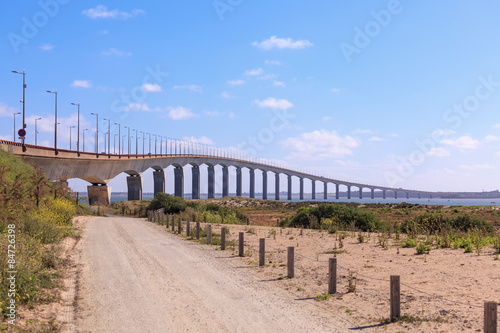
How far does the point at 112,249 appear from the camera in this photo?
1992 cm

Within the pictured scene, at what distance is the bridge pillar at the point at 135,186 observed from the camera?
94.0 metres

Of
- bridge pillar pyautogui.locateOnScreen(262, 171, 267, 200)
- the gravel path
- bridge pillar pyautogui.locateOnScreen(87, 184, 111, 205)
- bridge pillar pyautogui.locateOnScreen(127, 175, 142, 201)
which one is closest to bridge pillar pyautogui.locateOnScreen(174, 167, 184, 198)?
bridge pillar pyautogui.locateOnScreen(127, 175, 142, 201)

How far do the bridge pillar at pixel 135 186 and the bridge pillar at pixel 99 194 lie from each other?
14881mm

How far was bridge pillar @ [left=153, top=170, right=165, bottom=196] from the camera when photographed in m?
109

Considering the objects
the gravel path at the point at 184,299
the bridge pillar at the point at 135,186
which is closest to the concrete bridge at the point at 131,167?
the bridge pillar at the point at 135,186

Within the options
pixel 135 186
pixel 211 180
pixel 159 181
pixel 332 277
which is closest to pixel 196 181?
pixel 211 180

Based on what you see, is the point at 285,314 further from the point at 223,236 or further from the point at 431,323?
the point at 223,236

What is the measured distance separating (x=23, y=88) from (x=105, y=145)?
37.1 metres

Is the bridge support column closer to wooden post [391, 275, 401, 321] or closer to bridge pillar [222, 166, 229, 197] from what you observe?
bridge pillar [222, 166, 229, 197]

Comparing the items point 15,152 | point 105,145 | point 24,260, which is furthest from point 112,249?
point 105,145

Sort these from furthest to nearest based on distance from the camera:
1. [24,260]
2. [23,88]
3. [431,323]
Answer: [23,88] < [24,260] < [431,323]

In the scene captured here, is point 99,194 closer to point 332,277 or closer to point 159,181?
point 159,181

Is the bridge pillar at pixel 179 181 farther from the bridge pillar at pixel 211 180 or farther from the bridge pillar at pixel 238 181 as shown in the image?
the bridge pillar at pixel 238 181

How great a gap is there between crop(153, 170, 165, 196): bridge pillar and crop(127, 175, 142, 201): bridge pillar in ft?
45.1
